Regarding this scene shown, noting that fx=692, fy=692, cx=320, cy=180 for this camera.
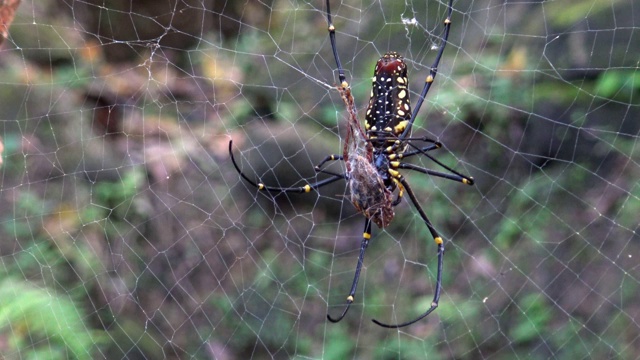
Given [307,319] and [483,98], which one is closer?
[483,98]

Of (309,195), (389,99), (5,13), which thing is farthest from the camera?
(309,195)

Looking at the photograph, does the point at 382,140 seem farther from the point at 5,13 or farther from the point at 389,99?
the point at 5,13

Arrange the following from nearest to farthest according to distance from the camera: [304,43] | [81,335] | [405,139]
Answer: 1. [405,139]
2. [81,335]
3. [304,43]

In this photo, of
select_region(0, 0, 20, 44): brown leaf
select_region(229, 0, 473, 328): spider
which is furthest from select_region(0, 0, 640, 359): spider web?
select_region(0, 0, 20, 44): brown leaf

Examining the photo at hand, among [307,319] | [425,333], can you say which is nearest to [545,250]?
[425,333]

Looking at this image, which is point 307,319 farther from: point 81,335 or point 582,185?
point 582,185

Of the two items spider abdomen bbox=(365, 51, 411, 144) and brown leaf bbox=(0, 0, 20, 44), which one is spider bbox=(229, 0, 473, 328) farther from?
brown leaf bbox=(0, 0, 20, 44)

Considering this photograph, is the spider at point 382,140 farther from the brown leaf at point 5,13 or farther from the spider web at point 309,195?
the spider web at point 309,195

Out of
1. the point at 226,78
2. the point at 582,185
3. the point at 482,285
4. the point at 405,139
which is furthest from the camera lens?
the point at 226,78

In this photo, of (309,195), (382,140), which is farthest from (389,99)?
(309,195)
